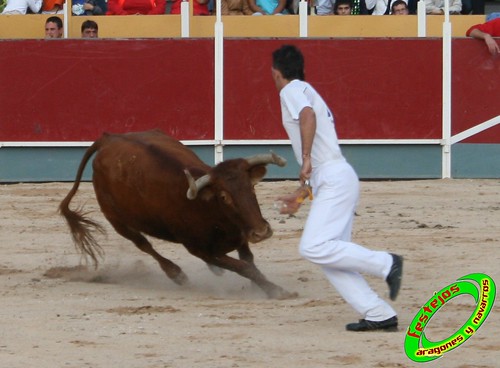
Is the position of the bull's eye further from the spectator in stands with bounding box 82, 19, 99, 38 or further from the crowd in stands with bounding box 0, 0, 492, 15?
the crowd in stands with bounding box 0, 0, 492, 15

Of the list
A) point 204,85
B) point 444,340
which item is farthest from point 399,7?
point 444,340

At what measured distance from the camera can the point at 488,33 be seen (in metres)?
12.8

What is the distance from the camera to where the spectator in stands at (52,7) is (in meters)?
13.6

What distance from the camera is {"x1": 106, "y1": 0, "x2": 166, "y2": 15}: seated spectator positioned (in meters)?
13.5

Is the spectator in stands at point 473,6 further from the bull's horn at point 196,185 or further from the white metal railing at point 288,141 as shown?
the bull's horn at point 196,185

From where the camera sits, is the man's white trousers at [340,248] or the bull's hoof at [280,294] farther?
the bull's hoof at [280,294]

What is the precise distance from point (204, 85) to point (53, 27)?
155 centimetres

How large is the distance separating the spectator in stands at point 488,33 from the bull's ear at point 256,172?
5.99 m

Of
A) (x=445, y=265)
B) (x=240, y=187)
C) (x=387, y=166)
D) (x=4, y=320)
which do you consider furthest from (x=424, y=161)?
(x=4, y=320)

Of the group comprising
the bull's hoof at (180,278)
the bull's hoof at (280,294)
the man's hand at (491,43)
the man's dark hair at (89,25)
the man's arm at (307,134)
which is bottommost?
the bull's hoof at (180,278)

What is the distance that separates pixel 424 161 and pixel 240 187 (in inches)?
245

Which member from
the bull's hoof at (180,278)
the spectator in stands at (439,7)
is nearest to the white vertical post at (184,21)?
the spectator in stands at (439,7)

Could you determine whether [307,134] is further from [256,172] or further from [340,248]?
[256,172]

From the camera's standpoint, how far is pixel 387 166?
13102 mm
